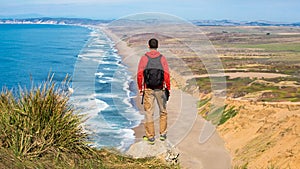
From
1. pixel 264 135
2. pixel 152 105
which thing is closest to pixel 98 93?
pixel 264 135

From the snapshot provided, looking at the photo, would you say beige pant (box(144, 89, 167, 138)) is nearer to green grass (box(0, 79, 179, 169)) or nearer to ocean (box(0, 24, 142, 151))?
green grass (box(0, 79, 179, 169))

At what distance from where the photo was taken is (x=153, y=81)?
276 inches

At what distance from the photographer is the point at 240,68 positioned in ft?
200

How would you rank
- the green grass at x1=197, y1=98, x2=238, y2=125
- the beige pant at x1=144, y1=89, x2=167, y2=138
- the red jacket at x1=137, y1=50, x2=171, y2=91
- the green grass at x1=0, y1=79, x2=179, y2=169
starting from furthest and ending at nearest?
1. the green grass at x1=197, y1=98, x2=238, y2=125
2. the beige pant at x1=144, y1=89, x2=167, y2=138
3. the red jacket at x1=137, y1=50, x2=171, y2=91
4. the green grass at x1=0, y1=79, x2=179, y2=169

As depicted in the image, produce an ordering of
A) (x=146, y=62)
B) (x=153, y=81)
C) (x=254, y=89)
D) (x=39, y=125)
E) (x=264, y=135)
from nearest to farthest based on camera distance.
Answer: (x=39, y=125) → (x=146, y=62) → (x=153, y=81) → (x=264, y=135) → (x=254, y=89)

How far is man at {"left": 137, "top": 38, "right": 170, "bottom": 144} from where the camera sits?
22.5 ft

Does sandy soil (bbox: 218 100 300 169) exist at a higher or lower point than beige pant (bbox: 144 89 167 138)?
lower

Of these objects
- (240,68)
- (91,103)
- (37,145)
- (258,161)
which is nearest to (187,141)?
(258,161)

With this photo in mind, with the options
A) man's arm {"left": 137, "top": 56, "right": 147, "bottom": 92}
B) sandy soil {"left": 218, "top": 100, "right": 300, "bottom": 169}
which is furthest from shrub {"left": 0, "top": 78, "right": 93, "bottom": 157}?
sandy soil {"left": 218, "top": 100, "right": 300, "bottom": 169}

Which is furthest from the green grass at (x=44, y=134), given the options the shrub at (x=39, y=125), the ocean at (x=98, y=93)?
the ocean at (x=98, y=93)

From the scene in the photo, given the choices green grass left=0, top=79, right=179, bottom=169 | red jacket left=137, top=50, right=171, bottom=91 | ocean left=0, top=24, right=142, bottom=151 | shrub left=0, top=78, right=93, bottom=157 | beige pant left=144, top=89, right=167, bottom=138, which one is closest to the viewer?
green grass left=0, top=79, right=179, bottom=169

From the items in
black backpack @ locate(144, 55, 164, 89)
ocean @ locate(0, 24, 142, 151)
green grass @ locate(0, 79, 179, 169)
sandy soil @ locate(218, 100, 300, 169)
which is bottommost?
ocean @ locate(0, 24, 142, 151)

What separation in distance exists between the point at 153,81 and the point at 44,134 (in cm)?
200

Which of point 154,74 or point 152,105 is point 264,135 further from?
point 154,74
